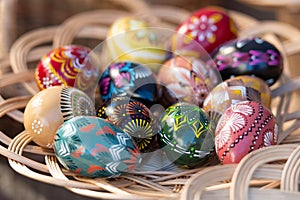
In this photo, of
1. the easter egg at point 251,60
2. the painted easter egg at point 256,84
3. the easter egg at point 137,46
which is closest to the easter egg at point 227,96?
the painted easter egg at point 256,84

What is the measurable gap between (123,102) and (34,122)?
191mm

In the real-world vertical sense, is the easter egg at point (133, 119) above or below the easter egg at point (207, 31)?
below

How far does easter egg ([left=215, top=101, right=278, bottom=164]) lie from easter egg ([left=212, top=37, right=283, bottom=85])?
25 centimetres

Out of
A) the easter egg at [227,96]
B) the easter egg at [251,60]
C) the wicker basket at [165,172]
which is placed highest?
the easter egg at [251,60]

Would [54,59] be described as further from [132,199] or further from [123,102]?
[132,199]

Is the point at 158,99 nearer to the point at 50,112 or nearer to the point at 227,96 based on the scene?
the point at 227,96

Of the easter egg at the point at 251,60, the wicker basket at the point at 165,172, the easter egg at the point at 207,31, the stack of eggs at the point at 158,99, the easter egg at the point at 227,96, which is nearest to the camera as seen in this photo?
the wicker basket at the point at 165,172

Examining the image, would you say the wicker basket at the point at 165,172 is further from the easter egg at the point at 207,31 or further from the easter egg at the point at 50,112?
the easter egg at the point at 207,31

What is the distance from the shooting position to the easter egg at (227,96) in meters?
1.17

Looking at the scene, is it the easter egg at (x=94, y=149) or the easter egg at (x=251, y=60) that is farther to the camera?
the easter egg at (x=251, y=60)

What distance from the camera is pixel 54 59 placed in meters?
1.28

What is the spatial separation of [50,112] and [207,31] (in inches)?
21.9

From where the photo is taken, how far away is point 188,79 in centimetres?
124

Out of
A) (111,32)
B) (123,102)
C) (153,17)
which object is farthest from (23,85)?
(153,17)
